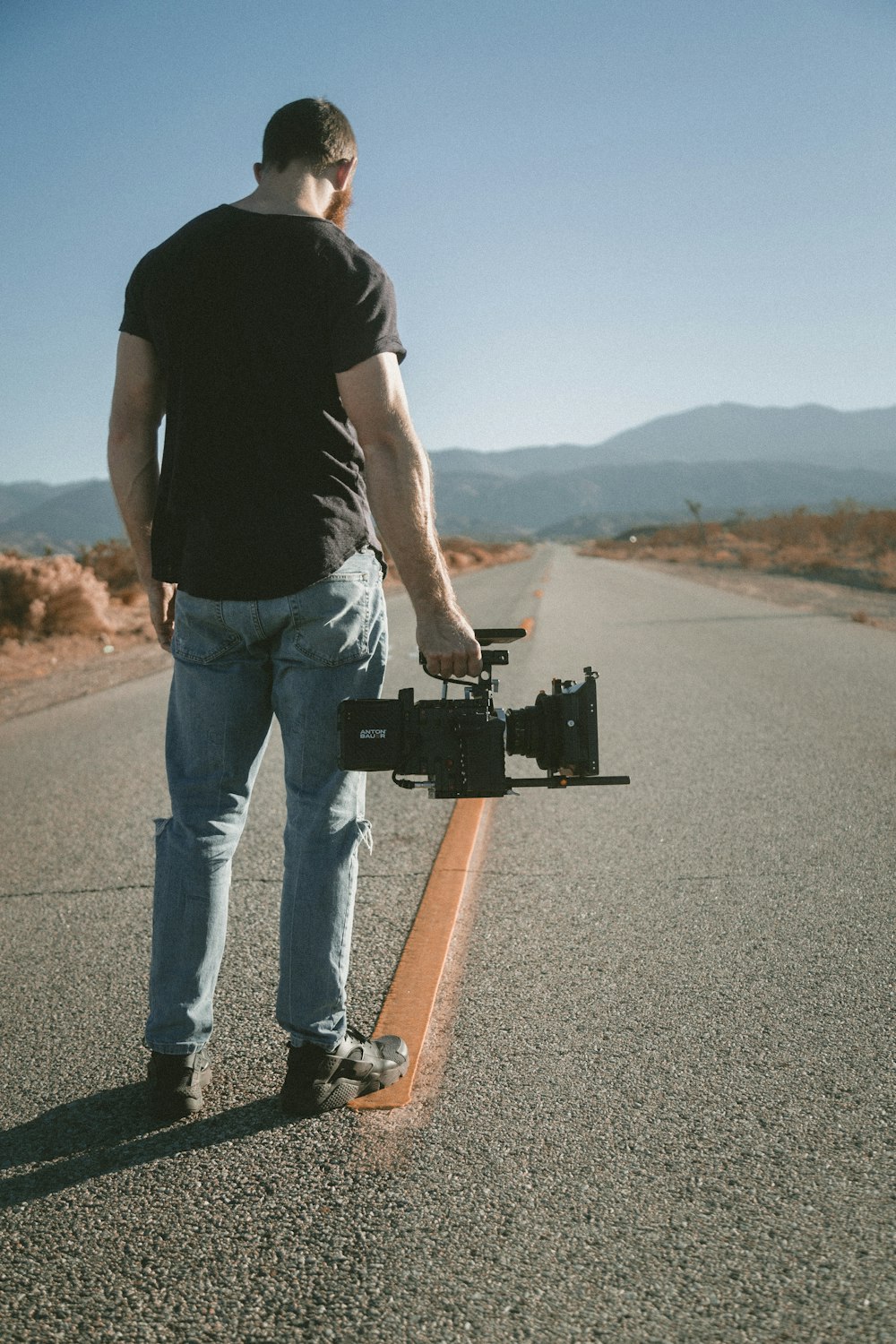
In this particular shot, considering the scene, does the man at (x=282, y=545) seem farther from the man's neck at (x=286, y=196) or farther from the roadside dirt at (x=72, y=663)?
the roadside dirt at (x=72, y=663)

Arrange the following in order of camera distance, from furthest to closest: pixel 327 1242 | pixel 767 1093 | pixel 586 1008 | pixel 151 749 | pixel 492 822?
1. pixel 151 749
2. pixel 492 822
3. pixel 586 1008
4. pixel 767 1093
5. pixel 327 1242

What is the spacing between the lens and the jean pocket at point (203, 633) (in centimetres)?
230

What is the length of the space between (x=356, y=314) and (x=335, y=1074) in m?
1.66

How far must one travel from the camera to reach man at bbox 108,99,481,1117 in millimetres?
2207

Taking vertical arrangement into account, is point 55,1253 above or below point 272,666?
below

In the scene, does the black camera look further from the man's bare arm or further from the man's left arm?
the man's left arm

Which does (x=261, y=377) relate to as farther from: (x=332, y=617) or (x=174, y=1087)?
(x=174, y=1087)

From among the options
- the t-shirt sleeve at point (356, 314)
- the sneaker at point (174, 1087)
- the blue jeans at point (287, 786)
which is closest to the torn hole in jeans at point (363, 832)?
the blue jeans at point (287, 786)

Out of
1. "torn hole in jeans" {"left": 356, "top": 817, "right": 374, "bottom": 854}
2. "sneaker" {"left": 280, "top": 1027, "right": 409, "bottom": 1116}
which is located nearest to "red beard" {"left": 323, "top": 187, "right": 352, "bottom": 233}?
"torn hole in jeans" {"left": 356, "top": 817, "right": 374, "bottom": 854}

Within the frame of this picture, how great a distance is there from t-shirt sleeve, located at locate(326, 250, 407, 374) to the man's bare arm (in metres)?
0.06

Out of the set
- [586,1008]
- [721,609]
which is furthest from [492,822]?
[721,609]

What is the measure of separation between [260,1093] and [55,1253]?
0.62 metres

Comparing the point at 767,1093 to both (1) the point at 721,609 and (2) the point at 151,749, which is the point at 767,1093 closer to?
(2) the point at 151,749

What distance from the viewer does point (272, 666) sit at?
94.1 inches
